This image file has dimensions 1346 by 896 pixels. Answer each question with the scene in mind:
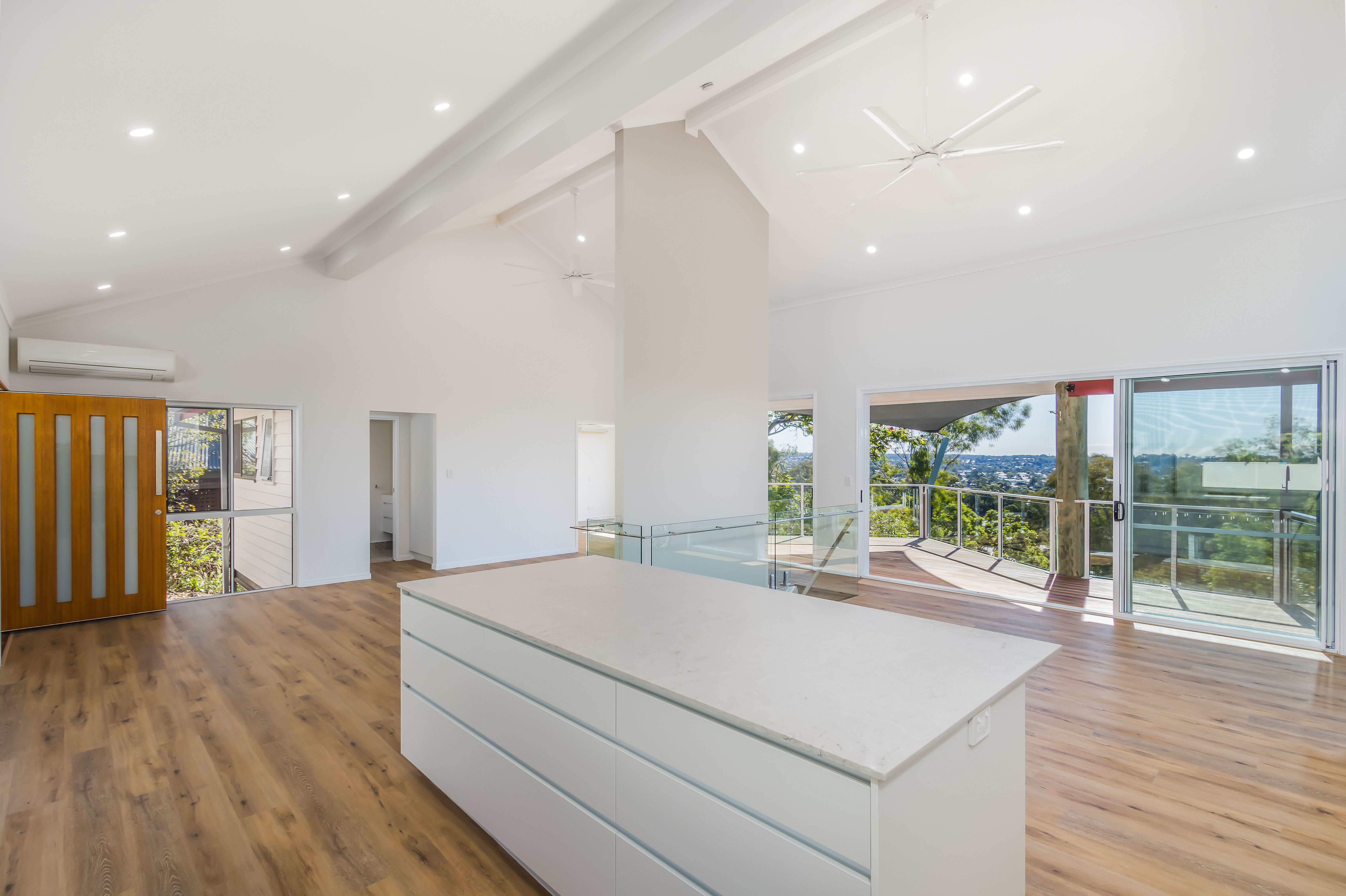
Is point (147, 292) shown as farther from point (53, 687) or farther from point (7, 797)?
point (7, 797)

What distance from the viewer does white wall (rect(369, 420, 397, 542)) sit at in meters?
9.40

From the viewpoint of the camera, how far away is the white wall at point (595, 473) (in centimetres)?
1187

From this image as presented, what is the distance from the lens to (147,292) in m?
5.64

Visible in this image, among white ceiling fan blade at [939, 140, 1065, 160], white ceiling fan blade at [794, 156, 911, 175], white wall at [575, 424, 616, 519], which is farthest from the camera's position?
white wall at [575, 424, 616, 519]

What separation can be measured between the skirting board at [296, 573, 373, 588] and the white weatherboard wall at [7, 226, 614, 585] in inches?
0.9

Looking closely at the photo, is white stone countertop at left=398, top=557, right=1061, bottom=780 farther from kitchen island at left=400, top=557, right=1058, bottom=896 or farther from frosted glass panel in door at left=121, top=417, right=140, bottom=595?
frosted glass panel in door at left=121, top=417, right=140, bottom=595

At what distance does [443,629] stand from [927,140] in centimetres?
420

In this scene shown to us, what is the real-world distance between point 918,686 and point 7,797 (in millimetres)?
3579

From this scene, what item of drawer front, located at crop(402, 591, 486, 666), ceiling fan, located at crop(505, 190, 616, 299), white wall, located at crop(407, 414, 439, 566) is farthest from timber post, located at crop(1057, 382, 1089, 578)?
white wall, located at crop(407, 414, 439, 566)

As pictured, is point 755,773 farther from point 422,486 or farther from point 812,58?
point 422,486

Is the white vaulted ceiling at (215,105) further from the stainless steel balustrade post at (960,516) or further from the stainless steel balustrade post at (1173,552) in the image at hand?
the stainless steel balustrade post at (960,516)

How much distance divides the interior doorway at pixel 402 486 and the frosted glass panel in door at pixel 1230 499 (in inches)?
286

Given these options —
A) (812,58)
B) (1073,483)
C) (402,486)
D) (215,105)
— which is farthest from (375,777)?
(1073,483)

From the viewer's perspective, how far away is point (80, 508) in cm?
528
